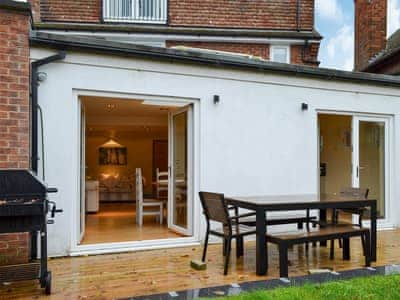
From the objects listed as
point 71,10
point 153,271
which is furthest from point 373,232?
point 71,10

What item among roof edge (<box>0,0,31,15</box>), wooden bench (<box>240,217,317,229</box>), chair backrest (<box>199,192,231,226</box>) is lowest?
wooden bench (<box>240,217,317,229</box>)

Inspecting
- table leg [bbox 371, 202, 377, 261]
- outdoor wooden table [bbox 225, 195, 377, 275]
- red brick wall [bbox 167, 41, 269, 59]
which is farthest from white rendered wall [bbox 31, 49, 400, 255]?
red brick wall [bbox 167, 41, 269, 59]

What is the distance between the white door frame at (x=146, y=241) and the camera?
5879 mm

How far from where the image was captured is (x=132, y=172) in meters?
16.2

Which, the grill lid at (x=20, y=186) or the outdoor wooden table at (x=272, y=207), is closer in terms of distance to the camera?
the grill lid at (x=20, y=186)

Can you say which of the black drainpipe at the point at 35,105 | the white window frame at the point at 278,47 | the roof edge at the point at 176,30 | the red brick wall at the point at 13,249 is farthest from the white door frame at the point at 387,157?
the red brick wall at the point at 13,249

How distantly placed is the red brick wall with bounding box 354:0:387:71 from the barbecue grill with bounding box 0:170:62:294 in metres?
13.7

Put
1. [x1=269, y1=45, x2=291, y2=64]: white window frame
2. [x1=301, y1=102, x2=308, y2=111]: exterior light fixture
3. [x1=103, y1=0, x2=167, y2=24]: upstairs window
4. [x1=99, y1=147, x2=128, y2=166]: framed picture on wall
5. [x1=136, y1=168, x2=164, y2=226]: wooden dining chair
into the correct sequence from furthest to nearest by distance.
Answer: [x1=99, y1=147, x2=128, y2=166]: framed picture on wall < [x1=269, y1=45, x2=291, y2=64]: white window frame < [x1=103, y1=0, x2=167, y2=24]: upstairs window < [x1=136, y1=168, x2=164, y2=226]: wooden dining chair < [x1=301, y1=102, x2=308, y2=111]: exterior light fixture

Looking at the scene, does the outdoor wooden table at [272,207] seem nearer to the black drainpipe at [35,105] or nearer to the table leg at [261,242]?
the table leg at [261,242]

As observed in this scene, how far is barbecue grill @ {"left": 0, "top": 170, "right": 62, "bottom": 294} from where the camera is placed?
4.01 meters

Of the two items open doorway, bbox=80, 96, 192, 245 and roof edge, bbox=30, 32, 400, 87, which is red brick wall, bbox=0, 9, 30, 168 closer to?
roof edge, bbox=30, 32, 400, 87

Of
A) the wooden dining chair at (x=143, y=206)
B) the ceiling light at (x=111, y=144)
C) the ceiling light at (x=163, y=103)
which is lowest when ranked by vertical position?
the wooden dining chair at (x=143, y=206)

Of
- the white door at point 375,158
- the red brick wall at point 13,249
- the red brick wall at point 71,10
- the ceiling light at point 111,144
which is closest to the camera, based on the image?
the red brick wall at point 13,249

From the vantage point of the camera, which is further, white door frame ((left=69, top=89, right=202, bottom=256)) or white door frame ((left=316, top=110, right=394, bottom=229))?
white door frame ((left=316, top=110, right=394, bottom=229))
